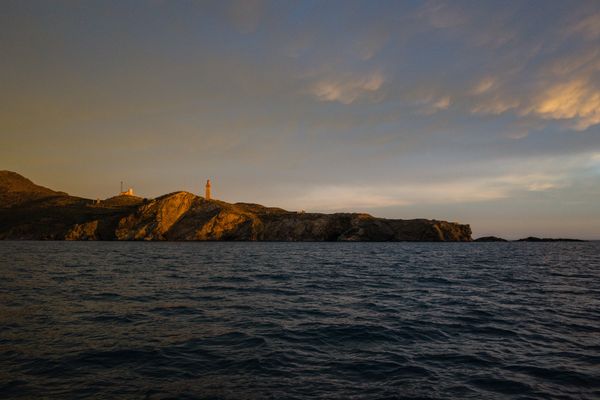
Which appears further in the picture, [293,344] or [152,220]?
[152,220]

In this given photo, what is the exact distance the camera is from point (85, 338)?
14219 millimetres

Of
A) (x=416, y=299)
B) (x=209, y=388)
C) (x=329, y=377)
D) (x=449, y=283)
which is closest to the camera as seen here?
(x=209, y=388)

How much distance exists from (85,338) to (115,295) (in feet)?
35.2

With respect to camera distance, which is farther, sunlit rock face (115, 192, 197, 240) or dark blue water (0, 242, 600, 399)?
sunlit rock face (115, 192, 197, 240)

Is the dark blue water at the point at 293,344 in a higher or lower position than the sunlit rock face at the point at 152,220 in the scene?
lower

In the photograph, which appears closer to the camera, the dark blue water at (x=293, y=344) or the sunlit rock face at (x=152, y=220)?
the dark blue water at (x=293, y=344)

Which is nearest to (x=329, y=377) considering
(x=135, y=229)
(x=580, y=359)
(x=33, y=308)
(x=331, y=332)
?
(x=331, y=332)

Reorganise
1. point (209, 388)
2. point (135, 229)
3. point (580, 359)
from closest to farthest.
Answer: point (209, 388) < point (580, 359) < point (135, 229)

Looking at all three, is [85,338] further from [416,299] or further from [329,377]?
[416,299]

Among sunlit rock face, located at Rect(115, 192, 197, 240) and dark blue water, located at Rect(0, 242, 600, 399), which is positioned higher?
sunlit rock face, located at Rect(115, 192, 197, 240)

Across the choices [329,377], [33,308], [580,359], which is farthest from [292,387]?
[33,308]

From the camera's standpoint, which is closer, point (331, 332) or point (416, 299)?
point (331, 332)

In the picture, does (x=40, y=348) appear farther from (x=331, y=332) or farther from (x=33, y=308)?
(x=331, y=332)

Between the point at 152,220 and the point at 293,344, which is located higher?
the point at 152,220
